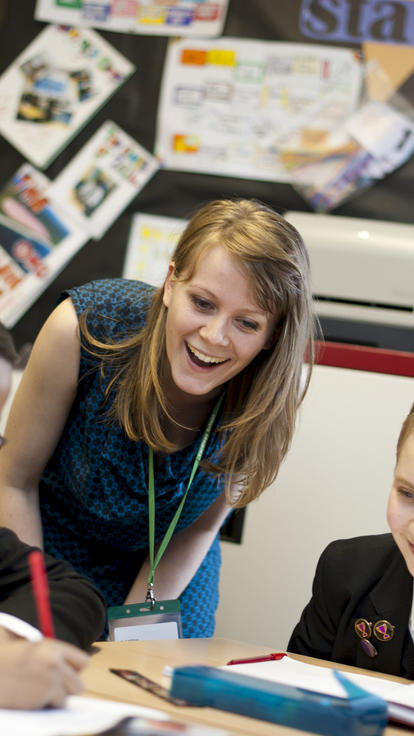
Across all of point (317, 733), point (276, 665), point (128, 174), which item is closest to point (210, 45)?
point (128, 174)

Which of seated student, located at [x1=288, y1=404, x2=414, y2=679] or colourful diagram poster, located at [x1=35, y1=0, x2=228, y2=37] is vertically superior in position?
colourful diagram poster, located at [x1=35, y1=0, x2=228, y2=37]

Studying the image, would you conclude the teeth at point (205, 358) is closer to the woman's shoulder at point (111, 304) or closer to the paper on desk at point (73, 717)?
the woman's shoulder at point (111, 304)

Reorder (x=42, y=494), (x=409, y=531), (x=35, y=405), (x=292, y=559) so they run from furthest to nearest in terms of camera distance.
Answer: (x=292, y=559) → (x=42, y=494) → (x=35, y=405) → (x=409, y=531)

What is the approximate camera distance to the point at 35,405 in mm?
1299

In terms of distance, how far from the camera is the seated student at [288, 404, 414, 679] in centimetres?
107

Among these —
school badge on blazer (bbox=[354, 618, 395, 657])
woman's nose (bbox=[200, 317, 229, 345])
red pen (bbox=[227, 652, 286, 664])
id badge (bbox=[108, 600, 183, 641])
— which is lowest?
id badge (bbox=[108, 600, 183, 641])

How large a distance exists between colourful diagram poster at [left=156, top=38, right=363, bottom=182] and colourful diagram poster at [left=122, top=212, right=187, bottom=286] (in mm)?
164

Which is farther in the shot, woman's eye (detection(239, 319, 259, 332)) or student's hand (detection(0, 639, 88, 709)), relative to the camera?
woman's eye (detection(239, 319, 259, 332))

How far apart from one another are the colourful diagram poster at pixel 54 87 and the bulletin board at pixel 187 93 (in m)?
0.02

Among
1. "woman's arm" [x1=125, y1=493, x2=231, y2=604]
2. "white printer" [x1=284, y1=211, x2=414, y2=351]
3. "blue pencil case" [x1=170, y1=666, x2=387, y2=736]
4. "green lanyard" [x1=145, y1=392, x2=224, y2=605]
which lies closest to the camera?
"blue pencil case" [x1=170, y1=666, x2=387, y2=736]

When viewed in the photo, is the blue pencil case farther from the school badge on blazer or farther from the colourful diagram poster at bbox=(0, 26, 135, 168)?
the colourful diagram poster at bbox=(0, 26, 135, 168)

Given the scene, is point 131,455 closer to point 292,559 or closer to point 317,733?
point 292,559

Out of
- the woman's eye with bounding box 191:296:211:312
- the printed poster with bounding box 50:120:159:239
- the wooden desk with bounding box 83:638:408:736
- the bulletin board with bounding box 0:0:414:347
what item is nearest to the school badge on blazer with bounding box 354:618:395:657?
the wooden desk with bounding box 83:638:408:736

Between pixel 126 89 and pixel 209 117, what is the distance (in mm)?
262
